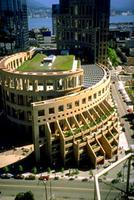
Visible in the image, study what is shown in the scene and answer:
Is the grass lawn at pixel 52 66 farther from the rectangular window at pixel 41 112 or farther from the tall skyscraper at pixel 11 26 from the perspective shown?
the tall skyscraper at pixel 11 26

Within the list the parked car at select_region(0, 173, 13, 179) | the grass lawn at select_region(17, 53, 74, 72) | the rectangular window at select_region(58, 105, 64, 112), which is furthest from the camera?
the grass lawn at select_region(17, 53, 74, 72)

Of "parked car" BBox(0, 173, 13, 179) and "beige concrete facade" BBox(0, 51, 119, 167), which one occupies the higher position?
"beige concrete facade" BBox(0, 51, 119, 167)

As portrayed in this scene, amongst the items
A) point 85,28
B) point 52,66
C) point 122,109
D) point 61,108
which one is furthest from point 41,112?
point 85,28

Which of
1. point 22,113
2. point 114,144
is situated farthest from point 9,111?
point 114,144

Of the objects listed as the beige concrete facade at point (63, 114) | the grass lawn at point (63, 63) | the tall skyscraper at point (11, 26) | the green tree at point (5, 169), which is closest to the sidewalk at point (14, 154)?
the green tree at point (5, 169)

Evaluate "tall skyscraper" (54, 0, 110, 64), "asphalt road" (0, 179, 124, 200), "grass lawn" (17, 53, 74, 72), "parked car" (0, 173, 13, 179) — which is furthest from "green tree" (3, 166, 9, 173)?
"tall skyscraper" (54, 0, 110, 64)

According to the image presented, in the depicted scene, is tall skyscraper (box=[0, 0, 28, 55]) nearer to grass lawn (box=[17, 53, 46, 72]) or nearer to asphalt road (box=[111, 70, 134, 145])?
grass lawn (box=[17, 53, 46, 72])
